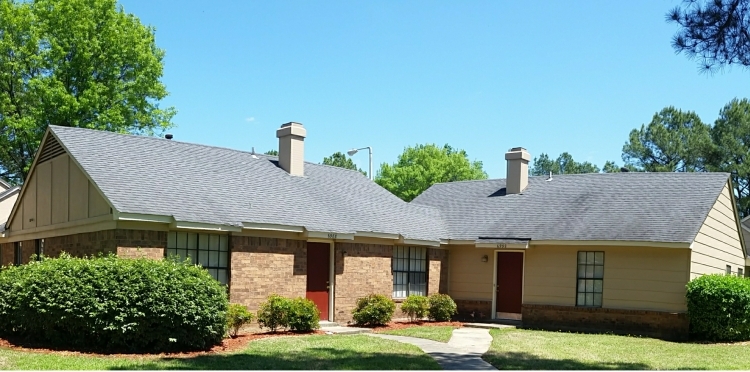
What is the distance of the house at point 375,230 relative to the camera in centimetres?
1647

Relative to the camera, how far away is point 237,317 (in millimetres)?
15914

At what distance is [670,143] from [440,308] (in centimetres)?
4143

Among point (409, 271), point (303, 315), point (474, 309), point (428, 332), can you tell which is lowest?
point (474, 309)

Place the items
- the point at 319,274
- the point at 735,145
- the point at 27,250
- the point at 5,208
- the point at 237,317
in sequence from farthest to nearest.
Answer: the point at 735,145
the point at 5,208
the point at 27,250
the point at 319,274
the point at 237,317

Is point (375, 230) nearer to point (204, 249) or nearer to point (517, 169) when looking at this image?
point (204, 249)

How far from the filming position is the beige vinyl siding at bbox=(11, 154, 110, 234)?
16.3 metres

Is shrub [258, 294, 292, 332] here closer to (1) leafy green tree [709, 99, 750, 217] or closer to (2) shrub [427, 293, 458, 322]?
(2) shrub [427, 293, 458, 322]

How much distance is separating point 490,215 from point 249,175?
837 centimetres

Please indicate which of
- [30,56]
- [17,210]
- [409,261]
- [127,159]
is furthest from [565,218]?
[30,56]

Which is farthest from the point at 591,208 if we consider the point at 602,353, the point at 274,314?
the point at 274,314

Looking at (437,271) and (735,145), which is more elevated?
(735,145)

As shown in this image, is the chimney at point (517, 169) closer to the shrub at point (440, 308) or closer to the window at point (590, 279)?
the window at point (590, 279)

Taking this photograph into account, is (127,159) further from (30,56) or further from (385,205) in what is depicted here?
(30,56)

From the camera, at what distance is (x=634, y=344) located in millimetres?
16922
